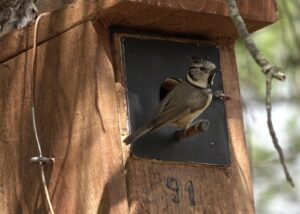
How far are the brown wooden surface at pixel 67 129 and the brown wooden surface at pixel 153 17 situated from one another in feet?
0.16

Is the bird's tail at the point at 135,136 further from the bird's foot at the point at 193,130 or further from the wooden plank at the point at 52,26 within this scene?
the wooden plank at the point at 52,26

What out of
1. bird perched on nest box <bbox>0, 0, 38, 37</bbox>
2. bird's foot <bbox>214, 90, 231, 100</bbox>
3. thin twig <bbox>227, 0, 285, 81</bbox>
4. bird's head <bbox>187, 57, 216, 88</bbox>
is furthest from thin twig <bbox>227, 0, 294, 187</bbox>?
bird perched on nest box <bbox>0, 0, 38, 37</bbox>

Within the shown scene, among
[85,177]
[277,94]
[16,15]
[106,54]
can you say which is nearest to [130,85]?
[106,54]

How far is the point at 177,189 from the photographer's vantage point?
4.25 meters

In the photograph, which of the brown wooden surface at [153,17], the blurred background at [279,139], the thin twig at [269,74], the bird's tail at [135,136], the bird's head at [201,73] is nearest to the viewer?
the thin twig at [269,74]

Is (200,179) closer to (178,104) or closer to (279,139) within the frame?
(178,104)

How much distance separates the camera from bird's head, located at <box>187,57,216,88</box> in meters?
4.45

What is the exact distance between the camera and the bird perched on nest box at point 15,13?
184 inches

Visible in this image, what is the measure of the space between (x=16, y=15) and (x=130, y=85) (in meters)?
0.73

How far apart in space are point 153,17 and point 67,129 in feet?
1.83

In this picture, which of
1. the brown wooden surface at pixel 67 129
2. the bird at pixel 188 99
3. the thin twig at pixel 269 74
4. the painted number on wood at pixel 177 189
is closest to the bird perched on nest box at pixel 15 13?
the brown wooden surface at pixel 67 129

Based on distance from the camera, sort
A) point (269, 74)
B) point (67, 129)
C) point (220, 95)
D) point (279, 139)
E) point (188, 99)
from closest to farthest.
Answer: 1. point (269, 74)
2. point (67, 129)
3. point (188, 99)
4. point (220, 95)
5. point (279, 139)

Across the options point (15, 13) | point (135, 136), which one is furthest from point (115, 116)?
point (15, 13)

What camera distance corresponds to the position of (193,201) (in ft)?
14.0
